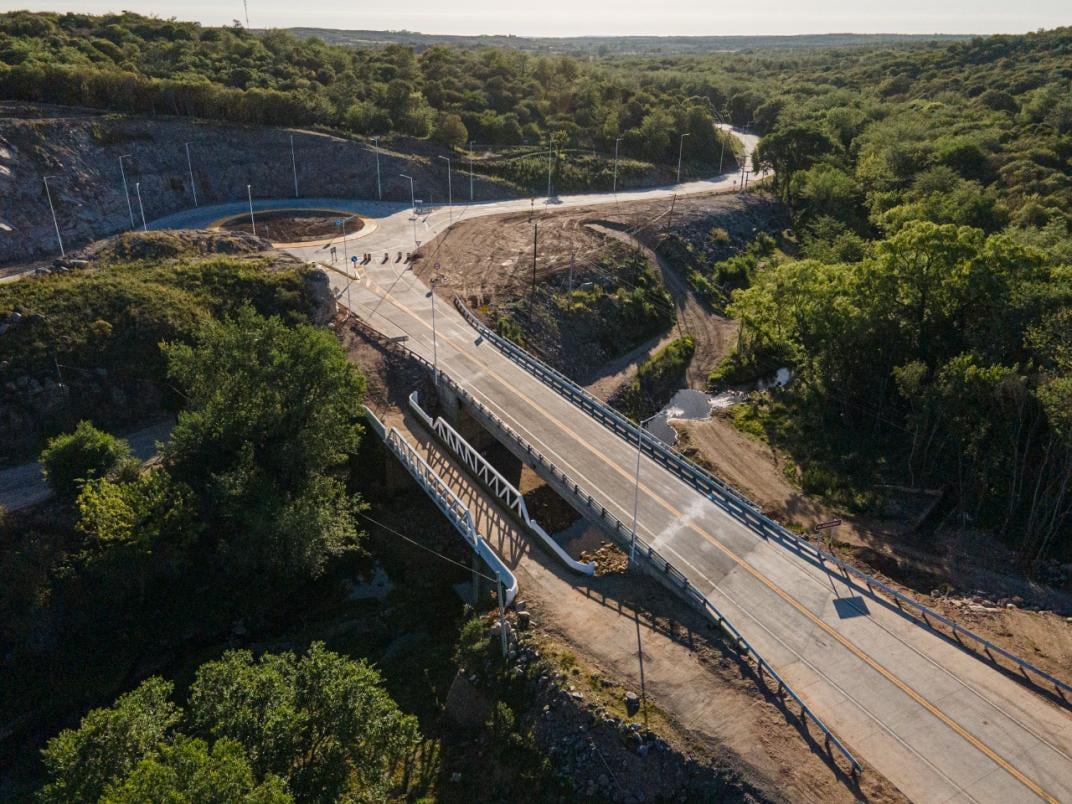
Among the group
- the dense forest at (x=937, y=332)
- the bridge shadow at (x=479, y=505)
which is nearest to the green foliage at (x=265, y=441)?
the bridge shadow at (x=479, y=505)

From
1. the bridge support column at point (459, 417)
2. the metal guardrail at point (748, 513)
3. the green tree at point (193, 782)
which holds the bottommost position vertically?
the bridge support column at point (459, 417)

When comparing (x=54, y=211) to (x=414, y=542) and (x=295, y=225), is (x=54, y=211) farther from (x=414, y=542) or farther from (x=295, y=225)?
(x=414, y=542)

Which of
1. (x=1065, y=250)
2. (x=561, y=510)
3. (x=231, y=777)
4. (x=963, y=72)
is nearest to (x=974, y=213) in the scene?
(x=1065, y=250)

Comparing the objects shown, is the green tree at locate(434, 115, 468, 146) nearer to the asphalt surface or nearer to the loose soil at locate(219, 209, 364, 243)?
the loose soil at locate(219, 209, 364, 243)

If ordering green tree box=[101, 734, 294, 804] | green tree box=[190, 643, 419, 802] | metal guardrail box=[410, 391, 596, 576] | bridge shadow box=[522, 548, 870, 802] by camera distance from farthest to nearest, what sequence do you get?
1. metal guardrail box=[410, 391, 596, 576]
2. bridge shadow box=[522, 548, 870, 802]
3. green tree box=[190, 643, 419, 802]
4. green tree box=[101, 734, 294, 804]

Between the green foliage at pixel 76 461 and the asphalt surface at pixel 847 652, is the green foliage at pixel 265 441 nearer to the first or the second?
the green foliage at pixel 76 461

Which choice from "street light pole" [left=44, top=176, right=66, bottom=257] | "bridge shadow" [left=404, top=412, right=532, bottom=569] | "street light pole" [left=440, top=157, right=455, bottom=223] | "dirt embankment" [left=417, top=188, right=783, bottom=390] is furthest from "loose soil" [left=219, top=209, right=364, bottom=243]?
"bridge shadow" [left=404, top=412, right=532, bottom=569]

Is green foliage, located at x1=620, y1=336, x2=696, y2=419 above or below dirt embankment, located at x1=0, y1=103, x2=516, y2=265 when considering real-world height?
below
